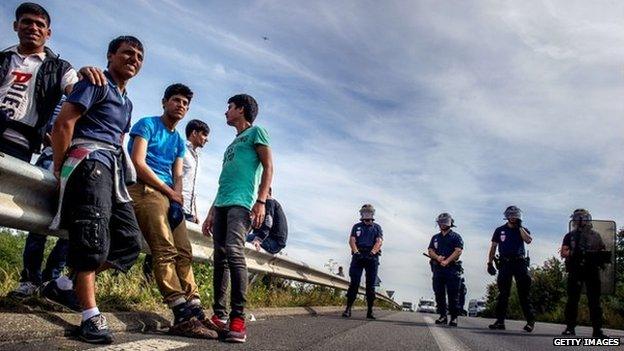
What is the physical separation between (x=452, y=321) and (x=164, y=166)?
6.52 metres

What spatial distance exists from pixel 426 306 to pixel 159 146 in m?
44.1

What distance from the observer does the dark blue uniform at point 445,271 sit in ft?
31.1

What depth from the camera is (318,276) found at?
1035cm

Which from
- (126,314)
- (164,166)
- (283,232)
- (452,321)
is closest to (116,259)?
(126,314)

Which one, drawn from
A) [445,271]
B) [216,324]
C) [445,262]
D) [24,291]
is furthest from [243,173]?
[445,271]

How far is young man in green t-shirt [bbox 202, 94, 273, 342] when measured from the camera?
4.01 metres

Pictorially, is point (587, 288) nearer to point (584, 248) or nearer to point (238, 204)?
point (584, 248)

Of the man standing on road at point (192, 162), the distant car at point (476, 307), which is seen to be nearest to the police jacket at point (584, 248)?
the man standing on road at point (192, 162)

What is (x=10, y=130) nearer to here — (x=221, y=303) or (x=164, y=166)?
(x=164, y=166)

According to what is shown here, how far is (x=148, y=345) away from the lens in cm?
280

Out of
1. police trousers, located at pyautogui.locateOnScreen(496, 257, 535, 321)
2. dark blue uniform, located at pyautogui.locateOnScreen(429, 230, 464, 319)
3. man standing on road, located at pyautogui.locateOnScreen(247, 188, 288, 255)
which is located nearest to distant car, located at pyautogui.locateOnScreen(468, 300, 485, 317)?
dark blue uniform, located at pyautogui.locateOnScreen(429, 230, 464, 319)

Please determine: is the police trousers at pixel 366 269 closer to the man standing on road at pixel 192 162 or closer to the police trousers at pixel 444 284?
the police trousers at pixel 444 284

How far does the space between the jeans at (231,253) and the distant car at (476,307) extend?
39500mm

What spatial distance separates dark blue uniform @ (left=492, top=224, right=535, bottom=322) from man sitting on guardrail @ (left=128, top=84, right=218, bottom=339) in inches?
250
